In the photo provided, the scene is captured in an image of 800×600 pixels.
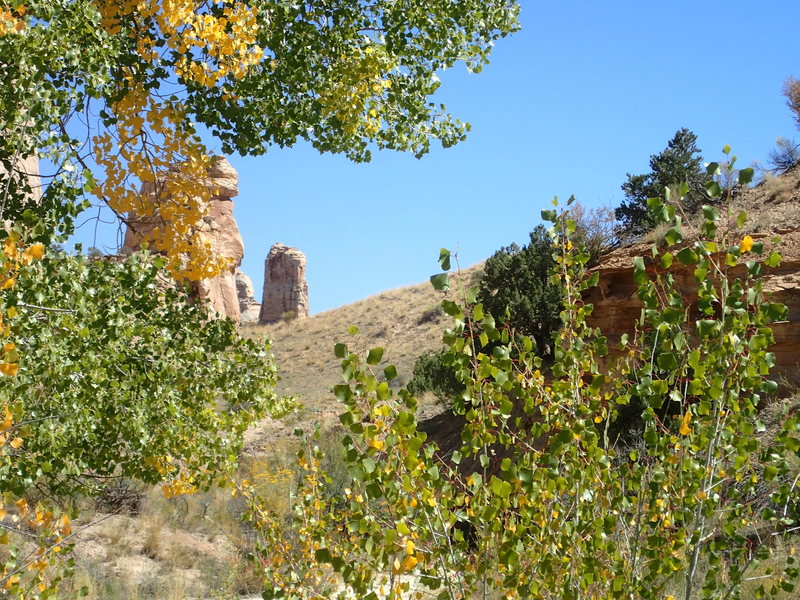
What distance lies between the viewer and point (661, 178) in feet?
68.0

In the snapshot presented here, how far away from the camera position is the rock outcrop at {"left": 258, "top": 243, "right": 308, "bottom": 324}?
60.7m

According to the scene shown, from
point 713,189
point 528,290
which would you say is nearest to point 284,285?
point 528,290

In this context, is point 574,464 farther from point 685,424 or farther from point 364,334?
point 364,334

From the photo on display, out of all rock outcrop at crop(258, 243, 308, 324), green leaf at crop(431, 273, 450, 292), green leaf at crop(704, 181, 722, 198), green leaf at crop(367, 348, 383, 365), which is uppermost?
rock outcrop at crop(258, 243, 308, 324)

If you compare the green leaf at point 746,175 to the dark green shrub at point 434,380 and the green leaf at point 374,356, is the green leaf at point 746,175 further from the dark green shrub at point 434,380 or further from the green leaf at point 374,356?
the dark green shrub at point 434,380

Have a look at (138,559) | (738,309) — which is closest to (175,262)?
(738,309)

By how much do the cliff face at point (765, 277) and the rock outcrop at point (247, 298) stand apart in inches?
2375

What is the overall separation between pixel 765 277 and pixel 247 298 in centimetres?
6977

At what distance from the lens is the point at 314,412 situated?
25344mm

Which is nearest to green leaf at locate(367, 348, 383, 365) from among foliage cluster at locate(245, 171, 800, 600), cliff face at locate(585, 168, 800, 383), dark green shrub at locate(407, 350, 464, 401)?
foliage cluster at locate(245, 171, 800, 600)

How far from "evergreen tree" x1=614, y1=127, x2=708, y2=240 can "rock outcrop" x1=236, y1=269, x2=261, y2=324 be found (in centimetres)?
5605

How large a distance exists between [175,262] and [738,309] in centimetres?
510

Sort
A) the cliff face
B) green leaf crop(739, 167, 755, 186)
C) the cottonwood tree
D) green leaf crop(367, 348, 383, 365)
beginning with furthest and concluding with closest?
the cliff face < the cottonwood tree < green leaf crop(739, 167, 755, 186) < green leaf crop(367, 348, 383, 365)

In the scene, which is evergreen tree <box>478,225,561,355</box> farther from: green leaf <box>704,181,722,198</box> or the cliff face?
green leaf <box>704,181,722,198</box>
